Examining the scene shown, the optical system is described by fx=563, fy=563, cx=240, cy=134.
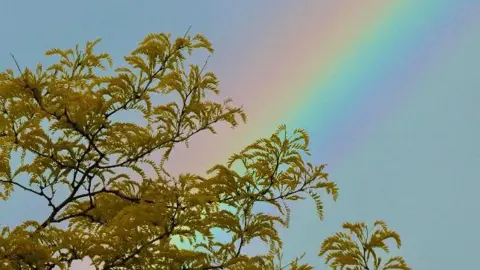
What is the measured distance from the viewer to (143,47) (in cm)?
823

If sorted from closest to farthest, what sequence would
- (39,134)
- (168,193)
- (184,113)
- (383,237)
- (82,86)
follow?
(383,237)
(168,193)
(39,134)
(184,113)
(82,86)

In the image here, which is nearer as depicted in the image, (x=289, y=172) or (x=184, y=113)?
(x=289, y=172)

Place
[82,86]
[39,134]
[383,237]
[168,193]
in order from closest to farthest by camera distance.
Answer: [383,237] < [168,193] < [39,134] < [82,86]

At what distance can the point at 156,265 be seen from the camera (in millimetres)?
6988

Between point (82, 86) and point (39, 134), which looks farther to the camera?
point (82, 86)

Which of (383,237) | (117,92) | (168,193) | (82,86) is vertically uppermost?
(82,86)

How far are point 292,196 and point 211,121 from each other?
1.80 metres

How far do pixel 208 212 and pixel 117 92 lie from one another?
2.41 meters

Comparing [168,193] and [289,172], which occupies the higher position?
[289,172]

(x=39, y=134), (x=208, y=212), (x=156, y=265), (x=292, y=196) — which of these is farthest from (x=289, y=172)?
(x=39, y=134)

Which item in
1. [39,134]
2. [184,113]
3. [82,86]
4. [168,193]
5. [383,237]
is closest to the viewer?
[383,237]

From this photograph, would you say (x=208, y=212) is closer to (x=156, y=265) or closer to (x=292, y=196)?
(x=156, y=265)

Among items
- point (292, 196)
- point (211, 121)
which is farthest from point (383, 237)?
point (211, 121)

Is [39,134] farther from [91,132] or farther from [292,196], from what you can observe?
[292,196]
